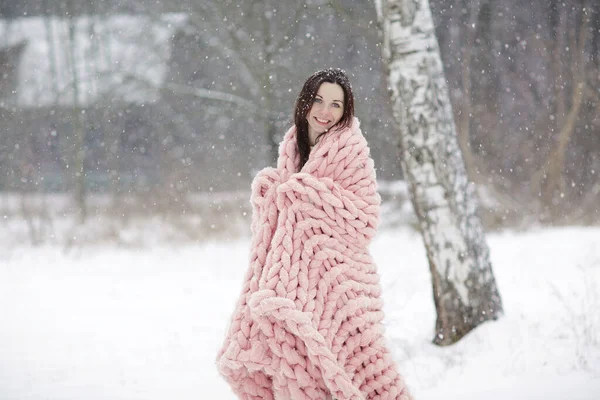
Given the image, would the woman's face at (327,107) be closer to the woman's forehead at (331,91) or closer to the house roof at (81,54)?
the woman's forehead at (331,91)

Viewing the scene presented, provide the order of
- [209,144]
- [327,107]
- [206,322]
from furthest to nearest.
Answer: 1. [209,144]
2. [206,322]
3. [327,107]

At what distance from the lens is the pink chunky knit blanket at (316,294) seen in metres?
2.32

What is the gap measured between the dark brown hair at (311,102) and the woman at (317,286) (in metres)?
0.01

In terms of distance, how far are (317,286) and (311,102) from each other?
2.59 feet

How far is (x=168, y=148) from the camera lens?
11477 mm

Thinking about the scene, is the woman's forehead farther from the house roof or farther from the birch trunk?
the house roof

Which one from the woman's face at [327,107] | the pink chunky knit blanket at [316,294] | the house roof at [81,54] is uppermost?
the house roof at [81,54]

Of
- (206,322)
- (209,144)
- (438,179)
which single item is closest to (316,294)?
(438,179)

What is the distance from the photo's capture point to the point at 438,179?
4570mm

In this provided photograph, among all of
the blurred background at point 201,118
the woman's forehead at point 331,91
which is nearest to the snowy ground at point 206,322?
the blurred background at point 201,118

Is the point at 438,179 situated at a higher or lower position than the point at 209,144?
lower

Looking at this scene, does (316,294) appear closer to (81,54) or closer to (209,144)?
(209,144)

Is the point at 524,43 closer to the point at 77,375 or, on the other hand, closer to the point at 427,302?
the point at 427,302

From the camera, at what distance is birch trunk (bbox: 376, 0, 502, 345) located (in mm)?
4582
